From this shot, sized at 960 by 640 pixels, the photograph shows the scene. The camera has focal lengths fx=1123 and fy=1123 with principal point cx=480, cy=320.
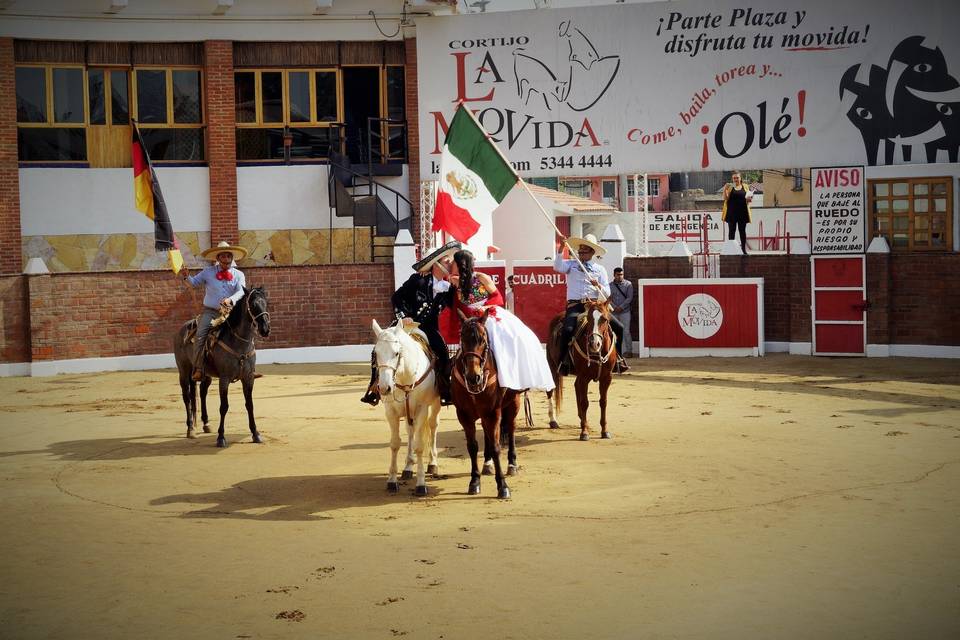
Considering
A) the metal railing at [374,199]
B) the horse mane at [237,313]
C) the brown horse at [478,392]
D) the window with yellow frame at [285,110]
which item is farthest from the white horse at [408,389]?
the window with yellow frame at [285,110]

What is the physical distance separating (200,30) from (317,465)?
1670cm

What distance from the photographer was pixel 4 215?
2553 centimetres

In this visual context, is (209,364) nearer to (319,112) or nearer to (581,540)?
(581,540)

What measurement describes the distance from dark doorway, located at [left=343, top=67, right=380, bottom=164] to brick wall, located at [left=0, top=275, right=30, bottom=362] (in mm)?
8615

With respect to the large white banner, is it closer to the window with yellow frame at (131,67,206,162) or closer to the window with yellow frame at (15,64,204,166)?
the window with yellow frame at (131,67,206,162)

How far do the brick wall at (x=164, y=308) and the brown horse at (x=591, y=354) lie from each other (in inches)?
429

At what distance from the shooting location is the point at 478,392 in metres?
10.4

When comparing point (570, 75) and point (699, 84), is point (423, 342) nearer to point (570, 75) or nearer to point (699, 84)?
point (570, 75)

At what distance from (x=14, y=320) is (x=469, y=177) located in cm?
1310

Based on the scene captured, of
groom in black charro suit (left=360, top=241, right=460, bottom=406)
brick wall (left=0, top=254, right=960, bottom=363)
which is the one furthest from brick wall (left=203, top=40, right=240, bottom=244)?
groom in black charro suit (left=360, top=241, right=460, bottom=406)

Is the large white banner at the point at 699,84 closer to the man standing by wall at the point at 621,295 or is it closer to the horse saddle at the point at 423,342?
the man standing by wall at the point at 621,295

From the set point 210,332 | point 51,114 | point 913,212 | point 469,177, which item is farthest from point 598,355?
point 51,114

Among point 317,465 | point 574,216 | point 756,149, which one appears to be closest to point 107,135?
point 756,149

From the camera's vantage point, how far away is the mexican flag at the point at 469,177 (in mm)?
13453
